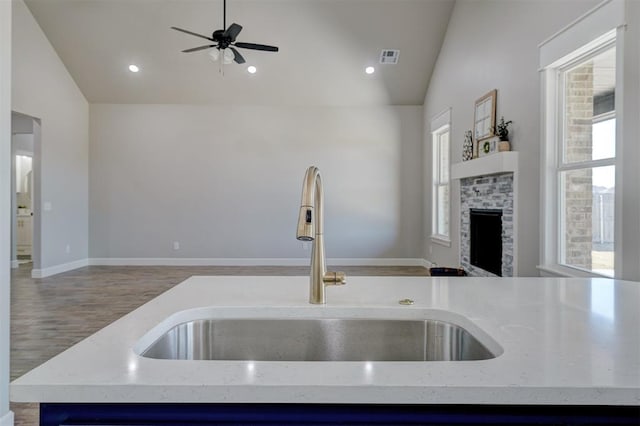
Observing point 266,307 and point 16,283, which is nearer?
point 266,307

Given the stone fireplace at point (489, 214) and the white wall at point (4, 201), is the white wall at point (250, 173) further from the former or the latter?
the white wall at point (4, 201)

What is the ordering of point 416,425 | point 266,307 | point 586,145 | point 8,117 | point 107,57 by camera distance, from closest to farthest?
point 416,425 < point 266,307 < point 8,117 < point 586,145 < point 107,57

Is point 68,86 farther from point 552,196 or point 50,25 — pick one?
point 552,196

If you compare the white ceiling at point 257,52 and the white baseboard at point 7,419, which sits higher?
the white ceiling at point 257,52

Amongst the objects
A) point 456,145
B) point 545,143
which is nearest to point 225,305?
point 545,143

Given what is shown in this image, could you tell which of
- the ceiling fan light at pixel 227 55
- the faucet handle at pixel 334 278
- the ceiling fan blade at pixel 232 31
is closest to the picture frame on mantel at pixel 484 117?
the ceiling fan blade at pixel 232 31

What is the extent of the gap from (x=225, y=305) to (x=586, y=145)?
330 centimetres

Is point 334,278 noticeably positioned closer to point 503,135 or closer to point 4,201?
point 4,201

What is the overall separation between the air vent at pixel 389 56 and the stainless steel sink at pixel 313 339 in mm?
6263

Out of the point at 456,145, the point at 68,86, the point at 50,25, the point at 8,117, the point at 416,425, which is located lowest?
the point at 416,425

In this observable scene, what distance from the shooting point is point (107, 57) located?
6.91m

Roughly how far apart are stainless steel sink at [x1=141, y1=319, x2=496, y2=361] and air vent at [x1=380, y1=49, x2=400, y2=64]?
6263mm

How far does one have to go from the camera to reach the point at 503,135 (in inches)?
174

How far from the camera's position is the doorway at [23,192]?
6578 mm
